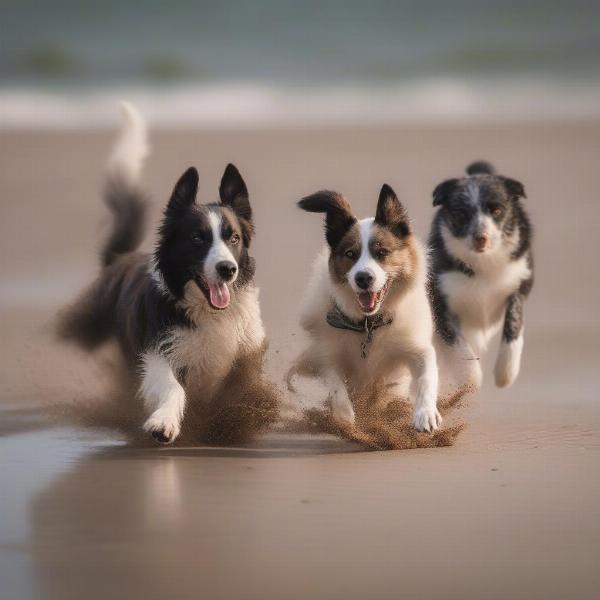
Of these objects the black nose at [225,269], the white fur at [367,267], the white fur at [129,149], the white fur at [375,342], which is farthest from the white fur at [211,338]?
the white fur at [129,149]

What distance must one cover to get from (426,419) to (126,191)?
2.61 m

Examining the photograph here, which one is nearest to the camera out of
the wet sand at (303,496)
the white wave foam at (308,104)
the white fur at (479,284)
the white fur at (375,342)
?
the wet sand at (303,496)

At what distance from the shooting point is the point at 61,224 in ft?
48.9

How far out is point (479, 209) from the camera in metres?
7.84

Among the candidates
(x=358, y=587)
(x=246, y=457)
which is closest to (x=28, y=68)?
(x=246, y=457)

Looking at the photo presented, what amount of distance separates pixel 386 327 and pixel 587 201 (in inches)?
334

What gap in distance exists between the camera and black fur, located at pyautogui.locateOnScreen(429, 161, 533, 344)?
787 centimetres

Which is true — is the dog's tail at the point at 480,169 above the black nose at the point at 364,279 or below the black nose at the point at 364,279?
above

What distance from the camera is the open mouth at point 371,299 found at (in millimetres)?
6777

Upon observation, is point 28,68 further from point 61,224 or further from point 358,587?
point 358,587

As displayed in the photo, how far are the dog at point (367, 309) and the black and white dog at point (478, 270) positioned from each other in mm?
793

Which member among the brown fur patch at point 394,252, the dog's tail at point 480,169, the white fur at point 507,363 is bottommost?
the white fur at point 507,363

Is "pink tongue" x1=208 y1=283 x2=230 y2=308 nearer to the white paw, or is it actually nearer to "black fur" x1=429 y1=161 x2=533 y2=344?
the white paw

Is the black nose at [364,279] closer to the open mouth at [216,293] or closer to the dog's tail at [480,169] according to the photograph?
the open mouth at [216,293]
